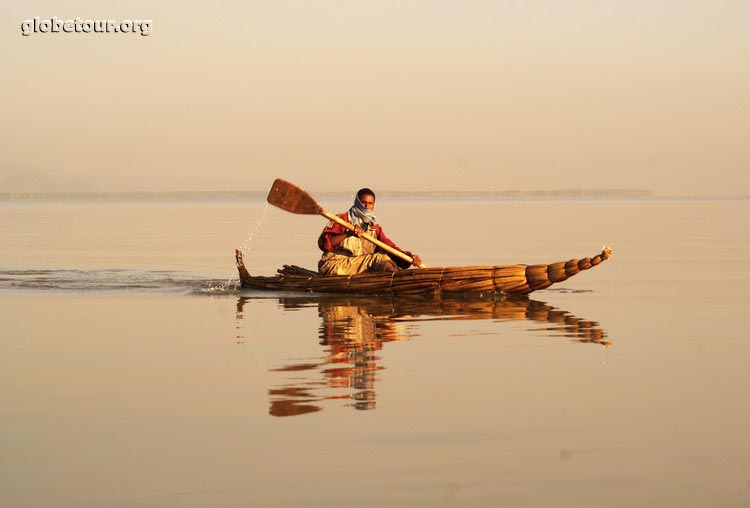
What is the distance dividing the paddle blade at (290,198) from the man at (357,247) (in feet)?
2.41

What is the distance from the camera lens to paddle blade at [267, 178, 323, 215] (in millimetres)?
18672

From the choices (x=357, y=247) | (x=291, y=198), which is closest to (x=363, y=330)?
(x=357, y=247)

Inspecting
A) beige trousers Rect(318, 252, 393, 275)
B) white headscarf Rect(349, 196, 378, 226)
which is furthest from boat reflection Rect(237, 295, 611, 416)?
white headscarf Rect(349, 196, 378, 226)

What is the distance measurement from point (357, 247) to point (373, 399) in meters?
8.91

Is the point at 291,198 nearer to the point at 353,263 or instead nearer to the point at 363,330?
the point at 353,263

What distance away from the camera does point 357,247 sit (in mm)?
18047

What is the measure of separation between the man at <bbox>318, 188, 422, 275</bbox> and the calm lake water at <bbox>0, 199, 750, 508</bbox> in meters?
0.55

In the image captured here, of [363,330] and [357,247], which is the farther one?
[357,247]

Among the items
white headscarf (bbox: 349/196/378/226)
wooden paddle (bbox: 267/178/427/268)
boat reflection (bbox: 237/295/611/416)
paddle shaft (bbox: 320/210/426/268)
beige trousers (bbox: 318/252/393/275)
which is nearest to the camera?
boat reflection (bbox: 237/295/611/416)

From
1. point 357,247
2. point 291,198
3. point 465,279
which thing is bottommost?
point 465,279

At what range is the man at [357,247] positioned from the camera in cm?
1766

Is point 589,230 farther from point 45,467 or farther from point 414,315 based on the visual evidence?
point 45,467

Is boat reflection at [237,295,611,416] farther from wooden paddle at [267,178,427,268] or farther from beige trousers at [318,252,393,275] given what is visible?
wooden paddle at [267,178,427,268]

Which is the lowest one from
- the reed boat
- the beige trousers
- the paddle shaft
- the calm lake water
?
the calm lake water
